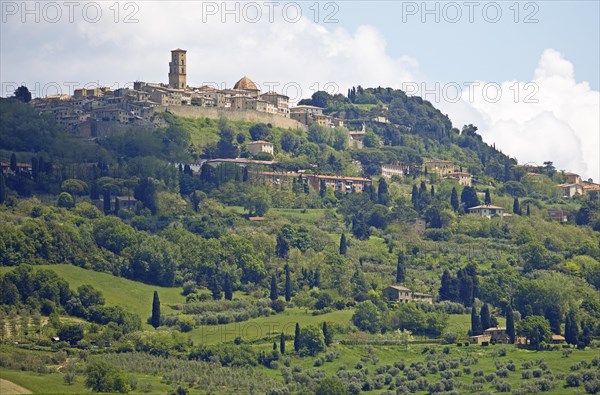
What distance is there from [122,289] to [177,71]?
53288 mm

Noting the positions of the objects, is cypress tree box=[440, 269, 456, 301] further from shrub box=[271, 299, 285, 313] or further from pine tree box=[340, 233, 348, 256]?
shrub box=[271, 299, 285, 313]

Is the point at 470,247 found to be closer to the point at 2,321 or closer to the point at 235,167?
the point at 235,167

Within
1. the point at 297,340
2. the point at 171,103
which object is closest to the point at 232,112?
the point at 171,103

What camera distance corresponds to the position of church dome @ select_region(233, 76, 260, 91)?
17275cm

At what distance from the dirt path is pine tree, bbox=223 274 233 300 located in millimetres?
33260

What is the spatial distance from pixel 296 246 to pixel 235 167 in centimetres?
1762

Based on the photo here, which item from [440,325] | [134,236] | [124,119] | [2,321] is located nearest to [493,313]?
[440,325]

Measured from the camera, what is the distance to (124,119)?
153625mm

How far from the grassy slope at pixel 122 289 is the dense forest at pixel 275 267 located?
0.26 metres

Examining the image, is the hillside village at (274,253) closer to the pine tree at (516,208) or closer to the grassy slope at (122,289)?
the grassy slope at (122,289)

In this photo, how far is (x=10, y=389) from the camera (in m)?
83.7

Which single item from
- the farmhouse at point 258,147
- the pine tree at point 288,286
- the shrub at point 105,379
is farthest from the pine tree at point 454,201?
the shrub at point 105,379

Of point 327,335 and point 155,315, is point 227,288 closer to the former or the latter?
point 155,315

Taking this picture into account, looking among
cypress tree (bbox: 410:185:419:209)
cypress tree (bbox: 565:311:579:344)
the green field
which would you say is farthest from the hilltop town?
cypress tree (bbox: 565:311:579:344)
